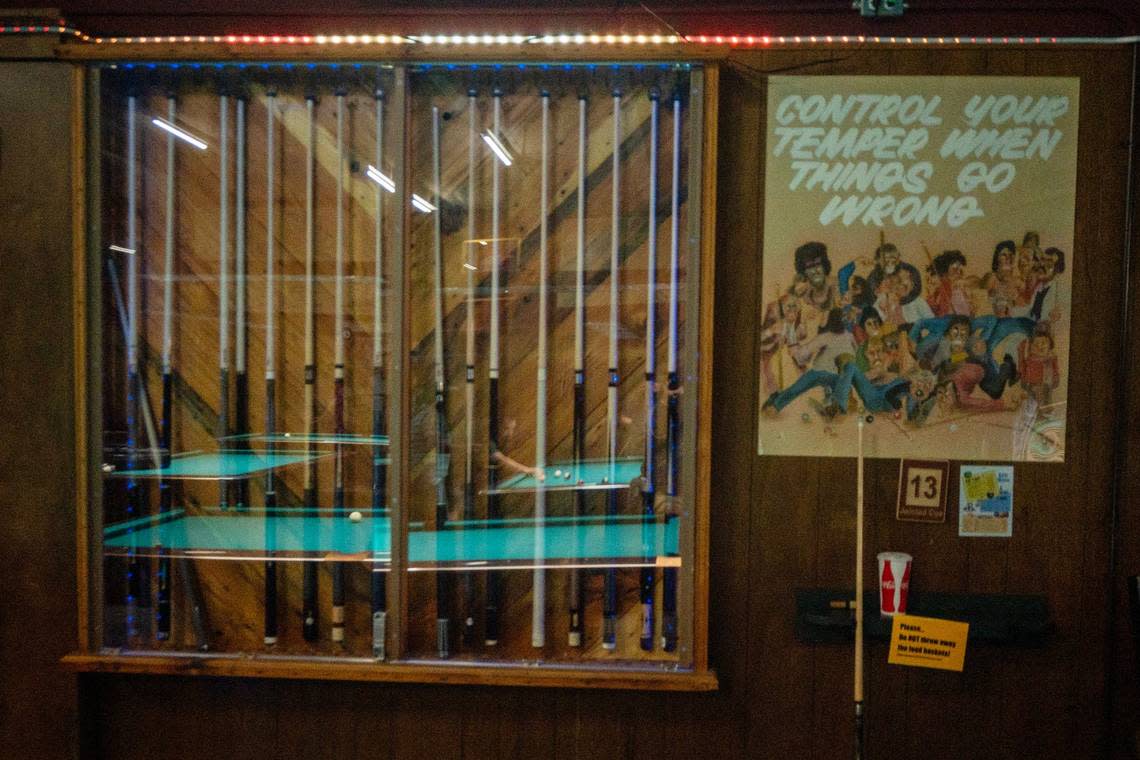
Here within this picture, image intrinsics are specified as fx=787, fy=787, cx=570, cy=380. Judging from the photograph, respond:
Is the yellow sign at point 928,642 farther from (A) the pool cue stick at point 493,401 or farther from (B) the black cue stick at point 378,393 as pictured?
(B) the black cue stick at point 378,393

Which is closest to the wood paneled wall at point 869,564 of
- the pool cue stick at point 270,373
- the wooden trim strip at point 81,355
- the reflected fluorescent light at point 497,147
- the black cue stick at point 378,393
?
the black cue stick at point 378,393

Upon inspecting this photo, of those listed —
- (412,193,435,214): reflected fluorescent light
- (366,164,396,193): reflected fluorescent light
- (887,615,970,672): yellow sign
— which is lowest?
(887,615,970,672): yellow sign

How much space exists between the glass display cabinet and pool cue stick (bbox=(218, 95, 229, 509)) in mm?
11

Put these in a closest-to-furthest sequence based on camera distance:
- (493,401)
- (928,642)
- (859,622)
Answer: (859,622) < (928,642) < (493,401)

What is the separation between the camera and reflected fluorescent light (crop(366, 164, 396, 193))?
274cm

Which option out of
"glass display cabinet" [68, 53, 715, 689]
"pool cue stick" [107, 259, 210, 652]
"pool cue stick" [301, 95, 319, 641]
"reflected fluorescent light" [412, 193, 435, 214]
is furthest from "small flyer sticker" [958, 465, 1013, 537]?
"pool cue stick" [107, 259, 210, 652]

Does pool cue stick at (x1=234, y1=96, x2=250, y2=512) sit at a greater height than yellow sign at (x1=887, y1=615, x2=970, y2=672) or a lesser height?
greater

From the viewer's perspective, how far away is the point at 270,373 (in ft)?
9.25

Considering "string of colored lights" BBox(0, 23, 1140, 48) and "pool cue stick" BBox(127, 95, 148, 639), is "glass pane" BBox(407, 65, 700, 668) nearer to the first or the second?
"string of colored lights" BBox(0, 23, 1140, 48)

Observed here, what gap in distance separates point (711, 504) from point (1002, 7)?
1.90 m

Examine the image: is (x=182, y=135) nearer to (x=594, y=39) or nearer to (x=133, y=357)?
(x=133, y=357)

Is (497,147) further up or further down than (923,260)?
further up

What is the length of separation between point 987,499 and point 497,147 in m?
2.04

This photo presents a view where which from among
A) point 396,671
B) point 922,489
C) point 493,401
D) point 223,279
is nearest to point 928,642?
point 922,489
